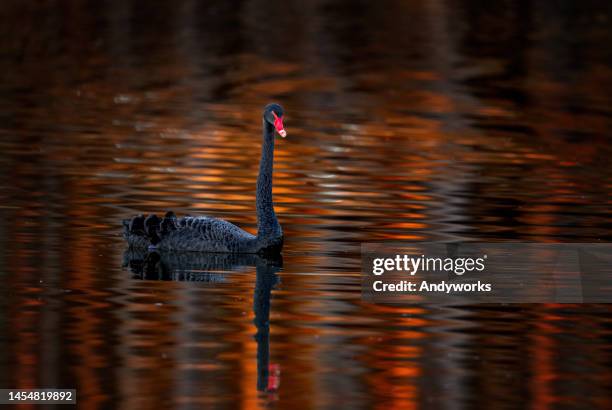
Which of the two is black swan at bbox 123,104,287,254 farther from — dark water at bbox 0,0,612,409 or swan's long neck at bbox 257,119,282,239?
dark water at bbox 0,0,612,409

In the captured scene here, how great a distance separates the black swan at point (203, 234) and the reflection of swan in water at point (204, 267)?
0.21 ft

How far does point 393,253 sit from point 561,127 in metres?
12.3

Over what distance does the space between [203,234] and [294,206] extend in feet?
9.79

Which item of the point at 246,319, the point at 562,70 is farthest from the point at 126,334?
the point at 562,70

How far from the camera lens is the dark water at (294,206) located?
1042 centimetres

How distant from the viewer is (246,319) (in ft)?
39.3

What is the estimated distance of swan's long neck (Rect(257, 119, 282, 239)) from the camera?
1455 cm

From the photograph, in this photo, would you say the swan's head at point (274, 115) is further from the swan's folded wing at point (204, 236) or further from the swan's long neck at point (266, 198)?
the swan's folded wing at point (204, 236)

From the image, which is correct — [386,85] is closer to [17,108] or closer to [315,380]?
[17,108]

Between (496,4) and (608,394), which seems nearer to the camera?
(608,394)

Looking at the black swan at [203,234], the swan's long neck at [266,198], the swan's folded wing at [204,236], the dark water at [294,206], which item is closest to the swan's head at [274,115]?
the black swan at [203,234]

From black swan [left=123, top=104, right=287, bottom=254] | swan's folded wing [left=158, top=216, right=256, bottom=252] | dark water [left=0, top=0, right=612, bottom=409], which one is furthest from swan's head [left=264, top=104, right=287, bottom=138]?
dark water [left=0, top=0, right=612, bottom=409]

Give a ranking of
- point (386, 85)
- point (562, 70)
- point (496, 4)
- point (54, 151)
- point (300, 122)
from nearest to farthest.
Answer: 1. point (54, 151)
2. point (300, 122)
3. point (386, 85)
4. point (562, 70)
5. point (496, 4)

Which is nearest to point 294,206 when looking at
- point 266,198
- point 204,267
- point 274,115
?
point 266,198
